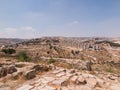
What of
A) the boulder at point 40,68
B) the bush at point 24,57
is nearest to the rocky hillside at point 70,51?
the bush at point 24,57

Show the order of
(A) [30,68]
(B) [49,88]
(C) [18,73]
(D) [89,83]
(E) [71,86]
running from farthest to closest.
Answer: (A) [30,68], (C) [18,73], (D) [89,83], (E) [71,86], (B) [49,88]

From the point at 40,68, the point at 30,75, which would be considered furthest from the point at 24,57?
the point at 30,75

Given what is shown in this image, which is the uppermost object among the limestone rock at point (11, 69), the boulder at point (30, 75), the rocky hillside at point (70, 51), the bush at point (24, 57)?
the limestone rock at point (11, 69)

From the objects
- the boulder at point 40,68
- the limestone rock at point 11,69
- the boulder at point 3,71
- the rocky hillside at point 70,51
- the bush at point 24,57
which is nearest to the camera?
the boulder at point 3,71

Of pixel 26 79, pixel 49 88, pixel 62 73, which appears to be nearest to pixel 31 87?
pixel 49 88

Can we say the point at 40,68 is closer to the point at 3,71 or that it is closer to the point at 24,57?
the point at 3,71

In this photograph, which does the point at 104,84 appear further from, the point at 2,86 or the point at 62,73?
the point at 2,86

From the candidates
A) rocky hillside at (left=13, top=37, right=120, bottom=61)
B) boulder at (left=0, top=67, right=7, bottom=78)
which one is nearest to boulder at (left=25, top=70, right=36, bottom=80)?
boulder at (left=0, top=67, right=7, bottom=78)

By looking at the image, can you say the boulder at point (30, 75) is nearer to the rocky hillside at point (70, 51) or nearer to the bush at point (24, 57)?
the bush at point (24, 57)

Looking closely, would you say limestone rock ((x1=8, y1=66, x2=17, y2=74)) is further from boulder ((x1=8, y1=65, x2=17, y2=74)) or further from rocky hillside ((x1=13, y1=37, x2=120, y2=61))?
rocky hillside ((x1=13, y1=37, x2=120, y2=61))

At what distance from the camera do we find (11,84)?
32.0ft

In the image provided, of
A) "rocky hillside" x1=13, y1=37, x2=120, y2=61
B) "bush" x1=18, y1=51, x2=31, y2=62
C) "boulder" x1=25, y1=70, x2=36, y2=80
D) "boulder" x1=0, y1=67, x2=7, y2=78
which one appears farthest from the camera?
"rocky hillside" x1=13, y1=37, x2=120, y2=61

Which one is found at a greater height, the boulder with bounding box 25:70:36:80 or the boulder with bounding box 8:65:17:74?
the boulder with bounding box 8:65:17:74

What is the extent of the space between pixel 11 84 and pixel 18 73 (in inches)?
47.3
